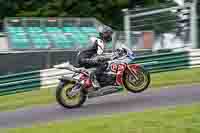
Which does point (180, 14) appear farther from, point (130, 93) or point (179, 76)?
point (130, 93)

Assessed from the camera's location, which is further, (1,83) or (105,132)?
(1,83)

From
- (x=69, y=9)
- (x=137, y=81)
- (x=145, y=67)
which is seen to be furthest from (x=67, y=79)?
(x=69, y=9)

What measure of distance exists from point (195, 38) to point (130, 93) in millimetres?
6366

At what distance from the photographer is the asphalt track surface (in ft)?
34.8

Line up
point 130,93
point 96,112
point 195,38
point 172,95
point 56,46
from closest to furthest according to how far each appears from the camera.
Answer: point 96,112 → point 172,95 → point 130,93 → point 195,38 → point 56,46

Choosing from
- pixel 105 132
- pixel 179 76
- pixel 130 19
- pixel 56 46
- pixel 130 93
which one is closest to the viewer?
pixel 105 132

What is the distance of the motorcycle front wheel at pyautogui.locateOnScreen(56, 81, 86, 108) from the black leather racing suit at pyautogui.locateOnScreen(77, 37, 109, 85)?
50 centimetres

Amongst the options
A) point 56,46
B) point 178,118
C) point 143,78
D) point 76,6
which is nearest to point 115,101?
point 143,78

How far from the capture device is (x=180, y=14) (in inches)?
766

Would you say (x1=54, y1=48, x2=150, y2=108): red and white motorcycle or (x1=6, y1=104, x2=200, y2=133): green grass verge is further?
(x1=54, y1=48, x2=150, y2=108): red and white motorcycle

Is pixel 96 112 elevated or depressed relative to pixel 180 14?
depressed

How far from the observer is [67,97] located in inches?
453

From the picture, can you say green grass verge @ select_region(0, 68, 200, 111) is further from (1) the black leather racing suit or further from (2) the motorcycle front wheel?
(1) the black leather racing suit

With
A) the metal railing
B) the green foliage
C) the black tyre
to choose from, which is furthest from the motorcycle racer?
the green foliage
